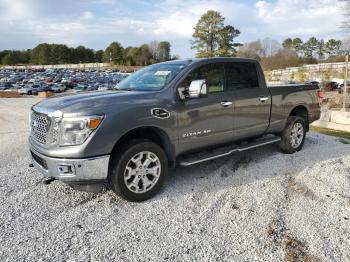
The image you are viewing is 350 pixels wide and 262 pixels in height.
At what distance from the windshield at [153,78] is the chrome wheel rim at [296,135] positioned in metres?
2.82

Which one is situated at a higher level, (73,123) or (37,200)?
(73,123)

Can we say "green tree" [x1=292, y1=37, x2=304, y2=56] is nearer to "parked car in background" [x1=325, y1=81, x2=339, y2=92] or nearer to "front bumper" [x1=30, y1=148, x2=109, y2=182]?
"parked car in background" [x1=325, y1=81, x2=339, y2=92]

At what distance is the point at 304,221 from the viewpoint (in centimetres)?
391

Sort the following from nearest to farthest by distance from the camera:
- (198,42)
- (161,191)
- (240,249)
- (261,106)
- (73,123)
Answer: (240,249)
(73,123)
(161,191)
(261,106)
(198,42)

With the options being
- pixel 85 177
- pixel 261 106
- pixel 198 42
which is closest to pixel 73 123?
pixel 85 177

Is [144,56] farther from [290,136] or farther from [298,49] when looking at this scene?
[290,136]

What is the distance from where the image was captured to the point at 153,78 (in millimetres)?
5086

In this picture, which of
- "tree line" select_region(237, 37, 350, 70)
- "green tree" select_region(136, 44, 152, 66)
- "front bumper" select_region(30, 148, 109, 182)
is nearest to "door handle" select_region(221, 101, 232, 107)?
"front bumper" select_region(30, 148, 109, 182)

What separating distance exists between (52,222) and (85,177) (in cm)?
60

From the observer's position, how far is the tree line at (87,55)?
130500 mm

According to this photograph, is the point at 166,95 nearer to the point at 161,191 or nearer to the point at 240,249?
the point at 161,191

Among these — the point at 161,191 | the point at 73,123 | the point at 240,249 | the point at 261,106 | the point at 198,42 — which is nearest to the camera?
the point at 240,249

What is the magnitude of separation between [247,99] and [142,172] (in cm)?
221

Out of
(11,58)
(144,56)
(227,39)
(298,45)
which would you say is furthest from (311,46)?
(11,58)
